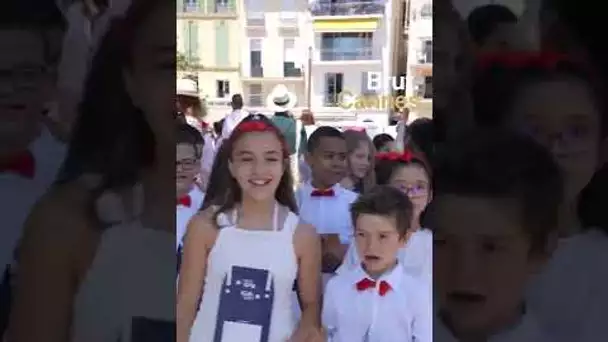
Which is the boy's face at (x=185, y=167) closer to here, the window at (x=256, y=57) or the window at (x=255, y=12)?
Answer: the window at (x=256, y=57)

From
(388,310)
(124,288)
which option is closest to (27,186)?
(124,288)

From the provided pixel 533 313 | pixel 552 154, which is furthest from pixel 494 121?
pixel 533 313

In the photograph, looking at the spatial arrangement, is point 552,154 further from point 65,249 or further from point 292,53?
point 65,249

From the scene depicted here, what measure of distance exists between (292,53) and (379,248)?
0.56 metres

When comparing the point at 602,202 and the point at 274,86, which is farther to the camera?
the point at 274,86

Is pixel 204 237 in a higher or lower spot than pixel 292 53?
lower

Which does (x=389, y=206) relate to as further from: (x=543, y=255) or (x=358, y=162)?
(x=543, y=255)

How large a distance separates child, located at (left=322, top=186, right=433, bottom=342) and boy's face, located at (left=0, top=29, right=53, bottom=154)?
854 mm

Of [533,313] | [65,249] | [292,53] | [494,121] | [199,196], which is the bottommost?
[533,313]

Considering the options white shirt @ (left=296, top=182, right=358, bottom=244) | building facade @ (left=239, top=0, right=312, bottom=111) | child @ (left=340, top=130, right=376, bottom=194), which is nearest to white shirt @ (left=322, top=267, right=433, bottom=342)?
white shirt @ (left=296, top=182, right=358, bottom=244)

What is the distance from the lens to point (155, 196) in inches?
88.6

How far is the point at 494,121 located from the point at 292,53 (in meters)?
0.56

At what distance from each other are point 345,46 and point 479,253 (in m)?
0.63

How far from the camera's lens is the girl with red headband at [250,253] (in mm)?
2250
